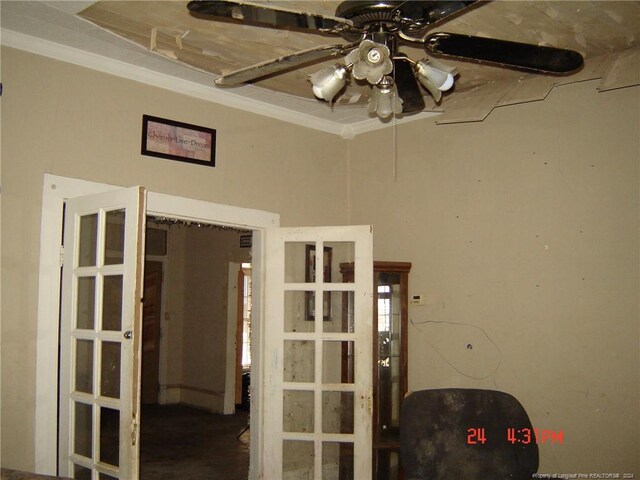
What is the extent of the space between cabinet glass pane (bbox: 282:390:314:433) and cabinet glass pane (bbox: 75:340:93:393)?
1.57 m

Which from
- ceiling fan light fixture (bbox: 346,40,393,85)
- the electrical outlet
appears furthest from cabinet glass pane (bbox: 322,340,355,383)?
ceiling fan light fixture (bbox: 346,40,393,85)

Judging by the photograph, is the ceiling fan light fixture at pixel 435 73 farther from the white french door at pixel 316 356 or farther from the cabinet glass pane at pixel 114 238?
the cabinet glass pane at pixel 114 238

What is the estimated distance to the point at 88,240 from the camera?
11.1ft

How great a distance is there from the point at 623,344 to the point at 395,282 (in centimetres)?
162

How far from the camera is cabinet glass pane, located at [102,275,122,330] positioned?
10.3 feet

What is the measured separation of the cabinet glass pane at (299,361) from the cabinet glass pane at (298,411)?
12 cm

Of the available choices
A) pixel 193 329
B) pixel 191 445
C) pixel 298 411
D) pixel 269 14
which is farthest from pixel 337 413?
pixel 193 329

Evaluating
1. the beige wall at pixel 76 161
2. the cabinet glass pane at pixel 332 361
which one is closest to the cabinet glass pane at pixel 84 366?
the beige wall at pixel 76 161

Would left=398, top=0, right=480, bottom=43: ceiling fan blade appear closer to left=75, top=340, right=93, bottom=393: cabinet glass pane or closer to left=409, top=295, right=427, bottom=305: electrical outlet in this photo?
left=75, top=340, right=93, bottom=393: cabinet glass pane

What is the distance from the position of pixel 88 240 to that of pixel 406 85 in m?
1.95

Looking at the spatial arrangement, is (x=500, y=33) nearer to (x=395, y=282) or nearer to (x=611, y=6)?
(x=611, y=6)

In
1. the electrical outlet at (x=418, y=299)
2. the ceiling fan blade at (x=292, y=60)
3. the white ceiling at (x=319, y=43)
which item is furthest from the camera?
the electrical outlet at (x=418, y=299)

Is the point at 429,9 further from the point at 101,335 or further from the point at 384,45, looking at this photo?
the point at 101,335

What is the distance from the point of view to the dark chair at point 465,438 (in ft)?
9.20
